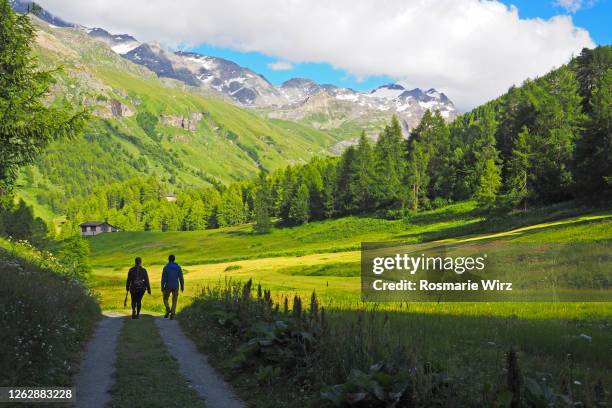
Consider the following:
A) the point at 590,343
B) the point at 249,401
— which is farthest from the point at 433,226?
the point at 249,401

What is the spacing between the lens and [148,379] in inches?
401

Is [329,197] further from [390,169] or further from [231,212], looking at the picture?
[231,212]

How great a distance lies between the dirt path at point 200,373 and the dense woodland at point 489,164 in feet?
167

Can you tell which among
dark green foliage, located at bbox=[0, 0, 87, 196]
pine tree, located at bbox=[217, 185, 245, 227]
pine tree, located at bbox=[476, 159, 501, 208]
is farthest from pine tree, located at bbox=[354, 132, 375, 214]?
dark green foliage, located at bbox=[0, 0, 87, 196]

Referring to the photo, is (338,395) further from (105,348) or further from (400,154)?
(400,154)

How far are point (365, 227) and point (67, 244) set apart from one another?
5624cm

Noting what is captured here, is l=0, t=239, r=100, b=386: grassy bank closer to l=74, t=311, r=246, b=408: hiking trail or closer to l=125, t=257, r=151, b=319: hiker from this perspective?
l=74, t=311, r=246, b=408: hiking trail

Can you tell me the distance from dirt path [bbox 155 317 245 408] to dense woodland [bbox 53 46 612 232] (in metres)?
50.8

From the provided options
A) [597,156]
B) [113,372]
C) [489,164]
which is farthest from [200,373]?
[489,164]

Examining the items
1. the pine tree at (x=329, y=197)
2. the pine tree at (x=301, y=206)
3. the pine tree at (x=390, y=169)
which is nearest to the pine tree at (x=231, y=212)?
the pine tree at (x=301, y=206)

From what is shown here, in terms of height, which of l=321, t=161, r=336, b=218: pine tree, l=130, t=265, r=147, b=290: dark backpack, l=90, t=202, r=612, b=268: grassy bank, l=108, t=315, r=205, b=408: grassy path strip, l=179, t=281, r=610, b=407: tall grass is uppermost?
l=321, t=161, r=336, b=218: pine tree

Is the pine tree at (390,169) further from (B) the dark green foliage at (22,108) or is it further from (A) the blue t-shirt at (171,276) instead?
(B) the dark green foliage at (22,108)

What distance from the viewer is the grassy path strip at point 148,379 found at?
8.79m

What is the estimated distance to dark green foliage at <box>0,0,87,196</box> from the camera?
19.2 meters
